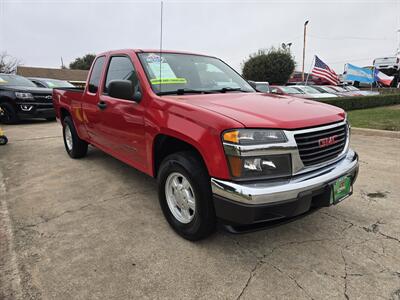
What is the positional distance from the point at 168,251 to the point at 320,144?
1.55 metres

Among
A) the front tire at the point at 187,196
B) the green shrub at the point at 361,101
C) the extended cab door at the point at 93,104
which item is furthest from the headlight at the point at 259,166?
the green shrub at the point at 361,101

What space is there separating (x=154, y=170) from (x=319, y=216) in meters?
1.81

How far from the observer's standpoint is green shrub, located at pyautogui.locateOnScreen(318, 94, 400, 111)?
42.0 feet

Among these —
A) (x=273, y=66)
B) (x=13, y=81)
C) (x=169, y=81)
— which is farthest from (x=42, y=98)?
(x=273, y=66)

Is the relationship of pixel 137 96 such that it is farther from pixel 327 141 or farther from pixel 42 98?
pixel 42 98

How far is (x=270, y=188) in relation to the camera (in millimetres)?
2076

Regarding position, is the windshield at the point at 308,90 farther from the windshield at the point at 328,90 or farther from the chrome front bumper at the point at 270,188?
the chrome front bumper at the point at 270,188

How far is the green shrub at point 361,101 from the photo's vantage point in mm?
12791

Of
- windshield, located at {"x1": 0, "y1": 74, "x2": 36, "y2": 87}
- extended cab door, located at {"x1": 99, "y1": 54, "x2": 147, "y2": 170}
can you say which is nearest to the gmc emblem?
extended cab door, located at {"x1": 99, "y1": 54, "x2": 147, "y2": 170}

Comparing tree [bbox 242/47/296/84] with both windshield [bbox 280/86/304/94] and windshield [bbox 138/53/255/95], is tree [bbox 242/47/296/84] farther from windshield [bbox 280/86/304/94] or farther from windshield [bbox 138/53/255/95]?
windshield [bbox 138/53/255/95]

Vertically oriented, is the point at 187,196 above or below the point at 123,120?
below

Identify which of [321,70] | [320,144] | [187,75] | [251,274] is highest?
[321,70]

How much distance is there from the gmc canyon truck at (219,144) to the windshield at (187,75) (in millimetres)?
12

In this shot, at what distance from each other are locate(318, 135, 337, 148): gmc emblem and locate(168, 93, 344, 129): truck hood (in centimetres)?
14
